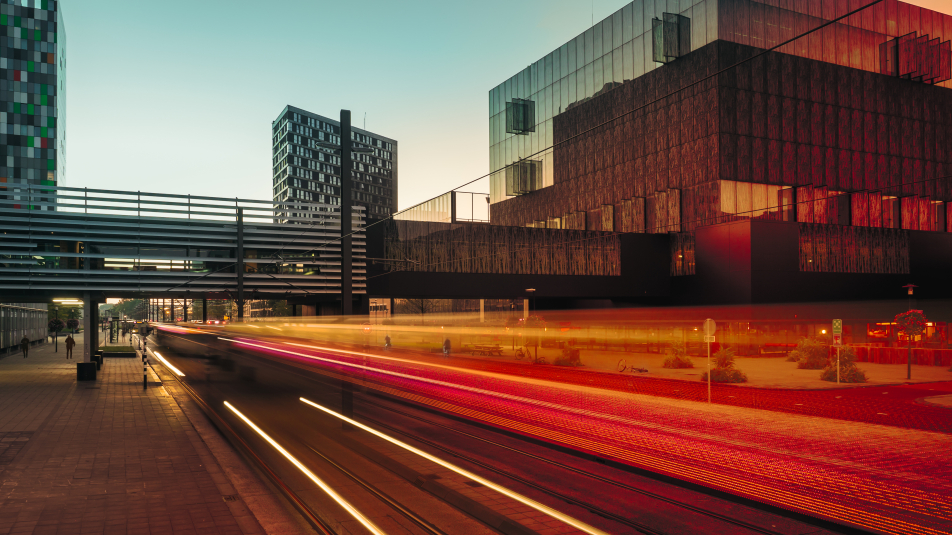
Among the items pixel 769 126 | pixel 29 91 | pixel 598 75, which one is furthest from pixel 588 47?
pixel 29 91

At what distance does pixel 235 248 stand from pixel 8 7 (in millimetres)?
87335

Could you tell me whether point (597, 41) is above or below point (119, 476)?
above

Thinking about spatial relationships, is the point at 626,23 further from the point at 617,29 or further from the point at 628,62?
the point at 628,62

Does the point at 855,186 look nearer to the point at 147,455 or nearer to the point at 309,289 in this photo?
the point at 309,289

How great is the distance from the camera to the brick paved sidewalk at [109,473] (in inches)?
304

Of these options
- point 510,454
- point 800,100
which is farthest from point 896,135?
point 510,454

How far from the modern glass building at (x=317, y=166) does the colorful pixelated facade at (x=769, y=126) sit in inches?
4179

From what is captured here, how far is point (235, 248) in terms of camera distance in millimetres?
29516

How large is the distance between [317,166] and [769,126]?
137 m

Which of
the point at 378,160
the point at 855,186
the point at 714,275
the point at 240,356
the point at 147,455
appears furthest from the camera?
the point at 378,160

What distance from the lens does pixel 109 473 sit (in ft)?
33.3

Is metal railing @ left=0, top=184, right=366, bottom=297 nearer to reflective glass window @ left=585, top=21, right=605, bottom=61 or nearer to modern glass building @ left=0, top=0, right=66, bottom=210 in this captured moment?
reflective glass window @ left=585, top=21, right=605, bottom=61

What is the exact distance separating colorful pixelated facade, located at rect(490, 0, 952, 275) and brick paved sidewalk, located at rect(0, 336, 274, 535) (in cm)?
2725

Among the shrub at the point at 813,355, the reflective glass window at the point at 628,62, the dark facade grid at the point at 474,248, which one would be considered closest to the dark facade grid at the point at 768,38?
the reflective glass window at the point at 628,62
